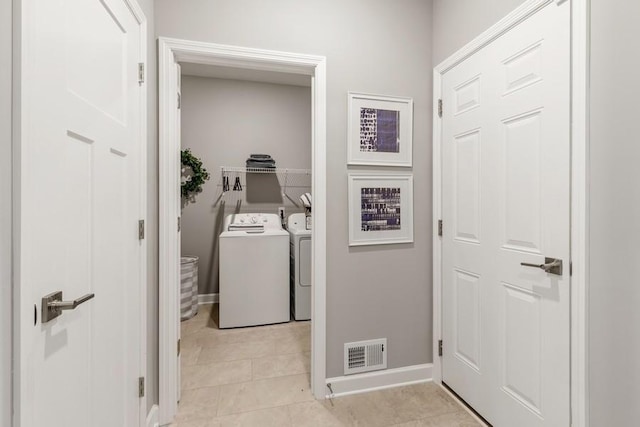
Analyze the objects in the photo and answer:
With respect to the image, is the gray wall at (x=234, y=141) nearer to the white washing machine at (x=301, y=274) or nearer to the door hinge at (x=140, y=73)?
the white washing machine at (x=301, y=274)

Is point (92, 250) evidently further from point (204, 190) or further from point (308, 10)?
point (204, 190)

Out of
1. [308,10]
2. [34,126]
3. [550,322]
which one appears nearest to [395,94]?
[308,10]

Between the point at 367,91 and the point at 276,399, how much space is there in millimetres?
2039

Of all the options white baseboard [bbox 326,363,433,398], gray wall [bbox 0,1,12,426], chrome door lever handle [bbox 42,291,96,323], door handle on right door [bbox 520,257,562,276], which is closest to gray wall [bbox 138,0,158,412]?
chrome door lever handle [bbox 42,291,96,323]

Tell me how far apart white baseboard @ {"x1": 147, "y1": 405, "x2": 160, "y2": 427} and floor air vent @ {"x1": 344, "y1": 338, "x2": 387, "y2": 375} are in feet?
3.62

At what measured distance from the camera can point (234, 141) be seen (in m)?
3.84

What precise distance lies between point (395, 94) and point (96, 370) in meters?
2.11

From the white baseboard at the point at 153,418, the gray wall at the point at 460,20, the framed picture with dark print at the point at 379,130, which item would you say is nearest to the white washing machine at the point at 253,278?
the white baseboard at the point at 153,418

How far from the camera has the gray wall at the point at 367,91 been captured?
185 centimetres

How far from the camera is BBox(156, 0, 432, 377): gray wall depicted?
1.85 m

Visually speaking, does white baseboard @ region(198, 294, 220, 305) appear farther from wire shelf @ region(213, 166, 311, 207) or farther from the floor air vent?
the floor air vent

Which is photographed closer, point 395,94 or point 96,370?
point 96,370

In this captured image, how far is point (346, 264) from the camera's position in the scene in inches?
78.7

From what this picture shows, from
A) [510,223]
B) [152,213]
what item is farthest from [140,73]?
[510,223]
